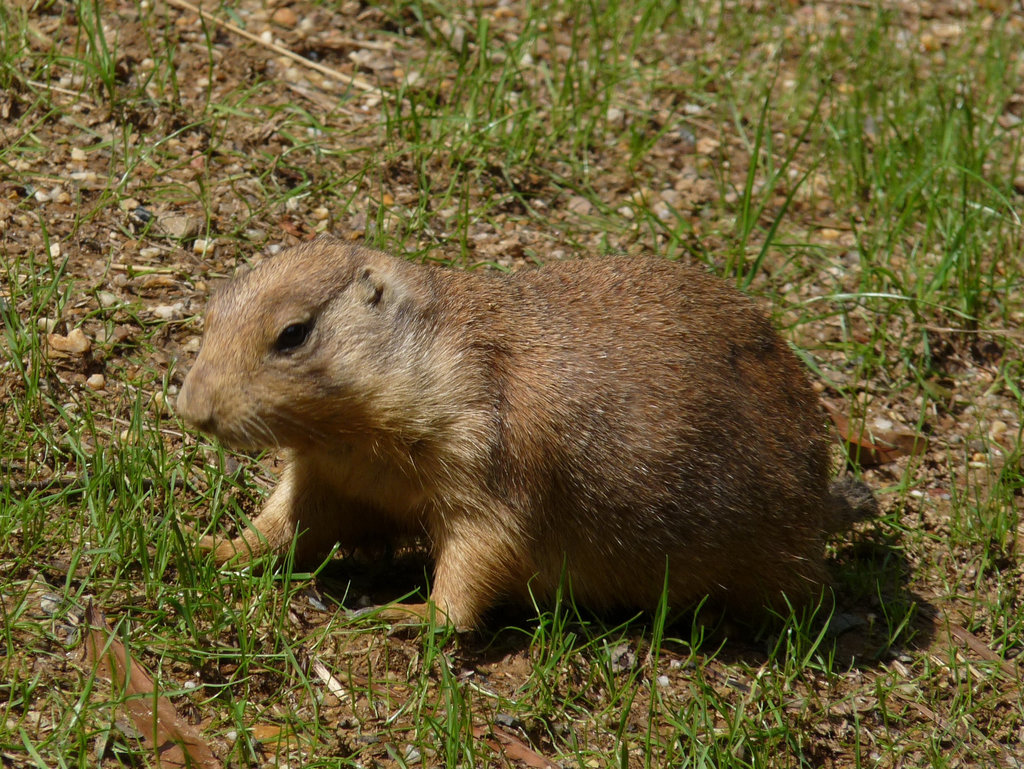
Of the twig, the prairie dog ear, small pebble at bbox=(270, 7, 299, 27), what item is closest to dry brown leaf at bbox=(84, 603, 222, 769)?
the prairie dog ear

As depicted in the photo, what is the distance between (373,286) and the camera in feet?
14.2

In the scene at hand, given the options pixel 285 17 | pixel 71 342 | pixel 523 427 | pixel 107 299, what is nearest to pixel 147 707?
pixel 523 427

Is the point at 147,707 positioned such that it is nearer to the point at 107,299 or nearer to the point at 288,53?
the point at 107,299

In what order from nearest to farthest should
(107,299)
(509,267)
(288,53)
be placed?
(107,299), (509,267), (288,53)

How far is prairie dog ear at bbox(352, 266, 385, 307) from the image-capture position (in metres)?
4.29

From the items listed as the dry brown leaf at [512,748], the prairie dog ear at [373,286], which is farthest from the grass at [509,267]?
the prairie dog ear at [373,286]

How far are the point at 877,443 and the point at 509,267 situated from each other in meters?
1.95

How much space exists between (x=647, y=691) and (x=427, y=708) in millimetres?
814

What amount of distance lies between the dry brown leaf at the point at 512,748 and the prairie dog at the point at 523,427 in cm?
45

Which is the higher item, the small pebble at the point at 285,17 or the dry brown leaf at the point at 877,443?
the small pebble at the point at 285,17

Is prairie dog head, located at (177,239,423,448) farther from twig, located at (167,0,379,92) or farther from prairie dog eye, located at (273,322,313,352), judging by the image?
twig, located at (167,0,379,92)

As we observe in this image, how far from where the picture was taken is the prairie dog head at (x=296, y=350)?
12.9ft

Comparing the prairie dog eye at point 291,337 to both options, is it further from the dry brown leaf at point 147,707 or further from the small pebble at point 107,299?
the small pebble at point 107,299

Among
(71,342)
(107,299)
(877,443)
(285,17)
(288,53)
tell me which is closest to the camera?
(71,342)
